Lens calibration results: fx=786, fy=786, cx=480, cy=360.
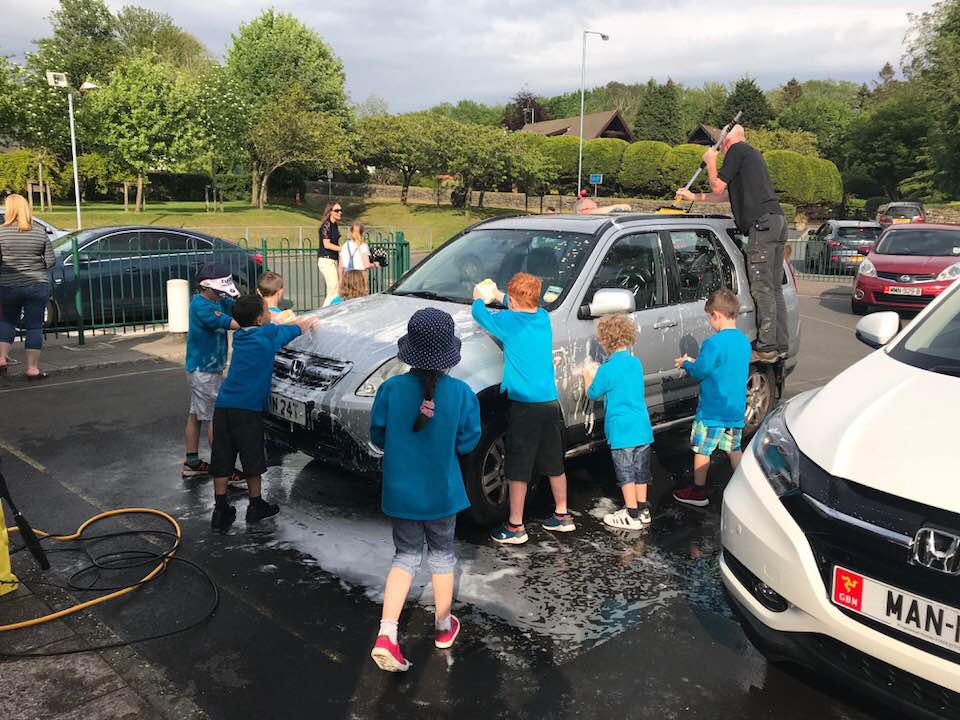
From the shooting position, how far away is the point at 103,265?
10.7 m

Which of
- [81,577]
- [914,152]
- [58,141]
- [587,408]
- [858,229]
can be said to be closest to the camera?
[81,577]

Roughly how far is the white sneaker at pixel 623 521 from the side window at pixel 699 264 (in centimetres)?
182

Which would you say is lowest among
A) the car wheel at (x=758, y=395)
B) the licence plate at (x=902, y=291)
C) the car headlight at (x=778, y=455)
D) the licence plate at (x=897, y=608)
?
the car wheel at (x=758, y=395)

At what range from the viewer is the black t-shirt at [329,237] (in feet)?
36.8

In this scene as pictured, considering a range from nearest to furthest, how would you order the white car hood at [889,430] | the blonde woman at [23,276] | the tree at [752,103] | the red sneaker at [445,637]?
the white car hood at [889,430], the red sneaker at [445,637], the blonde woman at [23,276], the tree at [752,103]

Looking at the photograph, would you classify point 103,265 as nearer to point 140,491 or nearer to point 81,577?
point 140,491

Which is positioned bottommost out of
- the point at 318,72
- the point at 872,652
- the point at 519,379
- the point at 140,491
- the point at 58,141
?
the point at 140,491

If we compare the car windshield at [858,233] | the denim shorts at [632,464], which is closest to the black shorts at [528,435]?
the denim shorts at [632,464]

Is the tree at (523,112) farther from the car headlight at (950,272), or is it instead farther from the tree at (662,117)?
the car headlight at (950,272)

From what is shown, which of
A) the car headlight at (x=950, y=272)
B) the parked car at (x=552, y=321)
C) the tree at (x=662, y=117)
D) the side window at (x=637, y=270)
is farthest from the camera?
the tree at (x=662, y=117)

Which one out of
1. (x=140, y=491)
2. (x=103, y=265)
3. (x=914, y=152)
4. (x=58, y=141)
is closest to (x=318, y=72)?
(x=58, y=141)

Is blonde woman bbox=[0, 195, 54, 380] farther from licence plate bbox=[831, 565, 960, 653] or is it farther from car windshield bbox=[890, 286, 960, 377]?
licence plate bbox=[831, 565, 960, 653]

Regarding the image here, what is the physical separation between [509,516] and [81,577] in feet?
7.48

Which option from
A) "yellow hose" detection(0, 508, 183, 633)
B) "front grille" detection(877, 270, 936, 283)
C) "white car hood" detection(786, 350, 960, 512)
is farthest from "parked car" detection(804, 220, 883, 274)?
"yellow hose" detection(0, 508, 183, 633)
